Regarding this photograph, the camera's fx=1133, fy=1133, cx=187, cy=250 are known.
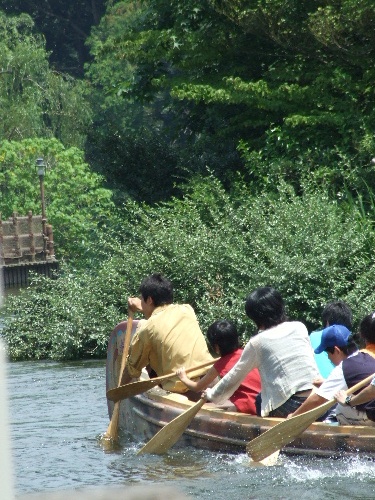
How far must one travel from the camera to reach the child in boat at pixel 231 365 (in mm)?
7629

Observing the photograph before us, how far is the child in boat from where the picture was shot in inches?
300

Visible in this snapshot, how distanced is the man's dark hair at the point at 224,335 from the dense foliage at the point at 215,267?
5981 millimetres

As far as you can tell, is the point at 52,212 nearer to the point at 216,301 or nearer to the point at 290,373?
the point at 216,301

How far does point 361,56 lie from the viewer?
56.1 ft

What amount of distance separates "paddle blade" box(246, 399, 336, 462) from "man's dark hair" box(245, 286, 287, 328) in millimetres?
615

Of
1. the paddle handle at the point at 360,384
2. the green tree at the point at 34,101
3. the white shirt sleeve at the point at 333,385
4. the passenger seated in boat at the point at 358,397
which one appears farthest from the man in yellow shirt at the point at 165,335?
the green tree at the point at 34,101

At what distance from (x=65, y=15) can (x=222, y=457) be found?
2519 inches

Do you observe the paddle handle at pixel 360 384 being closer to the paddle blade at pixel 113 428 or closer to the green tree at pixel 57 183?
the paddle blade at pixel 113 428

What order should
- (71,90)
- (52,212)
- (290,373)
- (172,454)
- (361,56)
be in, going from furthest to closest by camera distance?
(71,90) → (52,212) → (361,56) → (172,454) → (290,373)

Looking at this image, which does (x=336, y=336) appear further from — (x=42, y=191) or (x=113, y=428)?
(x=42, y=191)

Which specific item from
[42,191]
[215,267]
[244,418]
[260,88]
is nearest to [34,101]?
[42,191]

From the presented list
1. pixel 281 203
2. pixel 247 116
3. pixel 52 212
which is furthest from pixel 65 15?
pixel 281 203

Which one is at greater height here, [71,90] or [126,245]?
[71,90]

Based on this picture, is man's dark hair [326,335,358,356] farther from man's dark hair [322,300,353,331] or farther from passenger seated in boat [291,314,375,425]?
man's dark hair [322,300,353,331]
